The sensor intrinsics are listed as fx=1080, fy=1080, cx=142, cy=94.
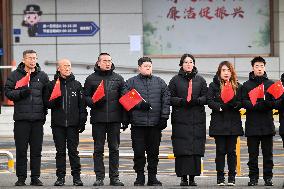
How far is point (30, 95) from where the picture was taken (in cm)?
1577

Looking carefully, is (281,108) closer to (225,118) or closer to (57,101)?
(225,118)

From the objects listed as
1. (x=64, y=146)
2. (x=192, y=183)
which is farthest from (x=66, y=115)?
(x=192, y=183)

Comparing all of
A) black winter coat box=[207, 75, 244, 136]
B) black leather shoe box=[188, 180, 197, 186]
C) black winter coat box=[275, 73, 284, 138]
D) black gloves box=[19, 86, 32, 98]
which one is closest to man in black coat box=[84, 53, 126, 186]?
black gloves box=[19, 86, 32, 98]

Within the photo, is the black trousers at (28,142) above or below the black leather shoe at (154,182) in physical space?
above

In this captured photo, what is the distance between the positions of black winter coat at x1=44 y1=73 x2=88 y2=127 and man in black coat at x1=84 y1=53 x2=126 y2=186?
0.48ft

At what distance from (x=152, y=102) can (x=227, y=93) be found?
3.59ft

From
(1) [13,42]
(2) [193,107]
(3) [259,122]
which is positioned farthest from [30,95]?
(1) [13,42]

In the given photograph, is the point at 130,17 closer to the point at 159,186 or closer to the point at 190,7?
the point at 190,7

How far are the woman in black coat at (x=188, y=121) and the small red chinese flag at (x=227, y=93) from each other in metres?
0.28

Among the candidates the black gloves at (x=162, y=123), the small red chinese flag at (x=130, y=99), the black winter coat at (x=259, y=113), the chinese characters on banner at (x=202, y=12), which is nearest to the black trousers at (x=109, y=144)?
the small red chinese flag at (x=130, y=99)

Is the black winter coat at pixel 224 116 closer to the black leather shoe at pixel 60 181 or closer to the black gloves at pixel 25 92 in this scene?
the black leather shoe at pixel 60 181

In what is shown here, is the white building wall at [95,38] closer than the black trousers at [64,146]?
No

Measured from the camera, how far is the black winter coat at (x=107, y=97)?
15719mm

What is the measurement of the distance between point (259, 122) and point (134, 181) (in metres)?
2.23
